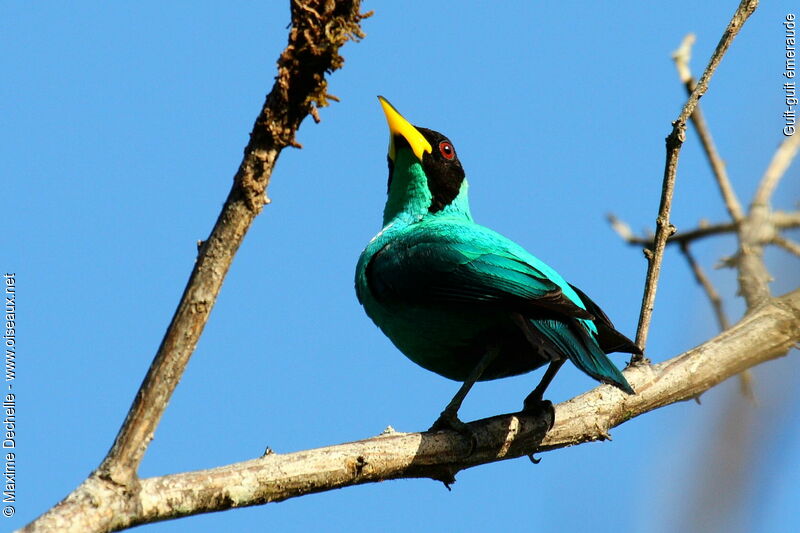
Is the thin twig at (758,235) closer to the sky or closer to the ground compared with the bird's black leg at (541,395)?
closer to the sky

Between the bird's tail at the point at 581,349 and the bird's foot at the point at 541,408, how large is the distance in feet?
1.53

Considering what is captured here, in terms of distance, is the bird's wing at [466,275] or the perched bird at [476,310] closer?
the perched bird at [476,310]

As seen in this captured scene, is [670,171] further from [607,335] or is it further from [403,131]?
[403,131]

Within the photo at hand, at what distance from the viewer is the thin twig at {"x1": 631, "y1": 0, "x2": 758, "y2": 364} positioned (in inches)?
219

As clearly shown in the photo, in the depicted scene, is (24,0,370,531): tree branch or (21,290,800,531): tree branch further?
(21,290,800,531): tree branch

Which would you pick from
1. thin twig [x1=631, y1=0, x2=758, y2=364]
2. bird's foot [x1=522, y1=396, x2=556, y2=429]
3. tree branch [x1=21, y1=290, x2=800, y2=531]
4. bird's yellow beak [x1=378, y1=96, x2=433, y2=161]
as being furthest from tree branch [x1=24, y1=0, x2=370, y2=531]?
bird's yellow beak [x1=378, y1=96, x2=433, y2=161]

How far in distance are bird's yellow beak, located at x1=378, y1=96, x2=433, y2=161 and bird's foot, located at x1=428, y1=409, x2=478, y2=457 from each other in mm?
2994

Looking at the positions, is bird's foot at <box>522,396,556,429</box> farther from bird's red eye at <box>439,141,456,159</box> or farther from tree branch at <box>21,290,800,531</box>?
bird's red eye at <box>439,141,456,159</box>

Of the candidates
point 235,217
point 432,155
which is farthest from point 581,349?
point 432,155

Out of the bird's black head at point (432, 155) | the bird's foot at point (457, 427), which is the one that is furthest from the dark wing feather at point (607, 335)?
the bird's black head at point (432, 155)

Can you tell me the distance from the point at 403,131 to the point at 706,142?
2470 millimetres

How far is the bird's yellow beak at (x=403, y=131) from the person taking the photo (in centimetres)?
791

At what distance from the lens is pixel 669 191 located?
594 centimetres

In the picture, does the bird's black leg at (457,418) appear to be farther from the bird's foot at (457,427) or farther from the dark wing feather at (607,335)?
the dark wing feather at (607,335)
